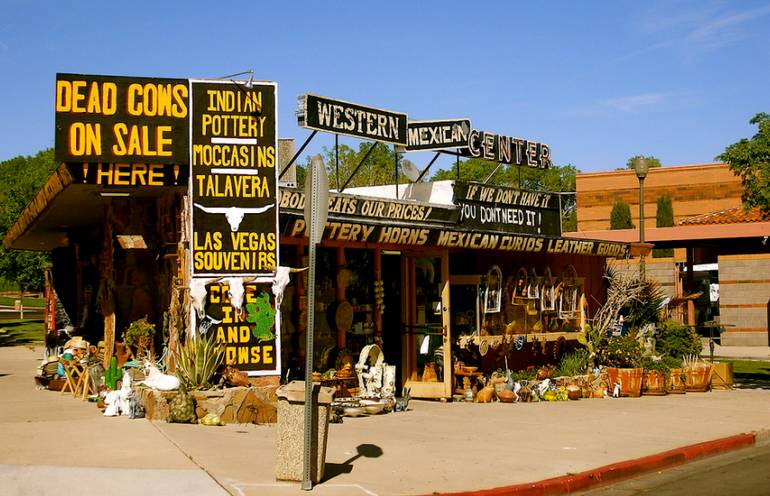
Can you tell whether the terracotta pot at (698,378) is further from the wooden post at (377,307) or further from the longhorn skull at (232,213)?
the longhorn skull at (232,213)

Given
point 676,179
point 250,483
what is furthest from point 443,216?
point 676,179

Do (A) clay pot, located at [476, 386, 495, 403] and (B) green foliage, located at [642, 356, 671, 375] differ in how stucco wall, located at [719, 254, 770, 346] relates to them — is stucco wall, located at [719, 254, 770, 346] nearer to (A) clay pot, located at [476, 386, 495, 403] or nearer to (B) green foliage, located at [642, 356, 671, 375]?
(B) green foliage, located at [642, 356, 671, 375]

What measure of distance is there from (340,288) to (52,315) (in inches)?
413

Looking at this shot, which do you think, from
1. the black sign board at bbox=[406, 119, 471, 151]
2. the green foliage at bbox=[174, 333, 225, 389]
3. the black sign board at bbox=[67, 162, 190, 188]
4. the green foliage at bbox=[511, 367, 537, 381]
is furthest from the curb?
the black sign board at bbox=[406, 119, 471, 151]

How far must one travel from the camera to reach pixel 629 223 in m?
53.9

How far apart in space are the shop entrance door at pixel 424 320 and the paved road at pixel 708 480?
6.05 metres

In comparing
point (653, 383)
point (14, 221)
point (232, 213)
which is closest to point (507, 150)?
point (653, 383)

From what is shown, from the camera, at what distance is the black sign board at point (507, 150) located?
63.0 ft

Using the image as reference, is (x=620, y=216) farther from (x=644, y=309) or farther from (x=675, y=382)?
(x=675, y=382)

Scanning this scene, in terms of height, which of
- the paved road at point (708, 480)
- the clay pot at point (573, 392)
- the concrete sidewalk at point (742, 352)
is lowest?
the concrete sidewalk at point (742, 352)

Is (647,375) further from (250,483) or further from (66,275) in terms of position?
(66,275)

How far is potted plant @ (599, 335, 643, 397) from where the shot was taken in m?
18.2

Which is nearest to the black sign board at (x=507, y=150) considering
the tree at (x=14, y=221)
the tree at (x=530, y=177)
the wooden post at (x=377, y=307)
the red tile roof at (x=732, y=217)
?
the wooden post at (x=377, y=307)

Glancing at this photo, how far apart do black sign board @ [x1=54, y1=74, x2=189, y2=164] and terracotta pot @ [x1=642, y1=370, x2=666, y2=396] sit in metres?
9.80
